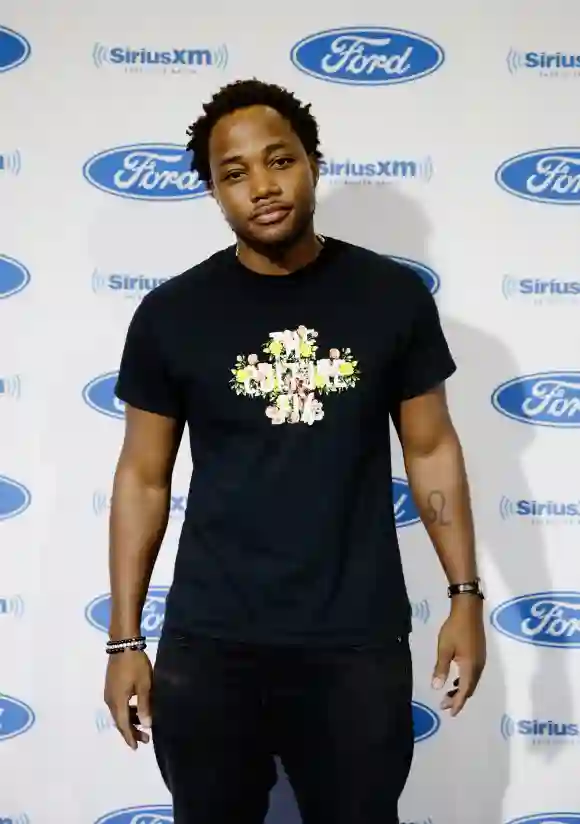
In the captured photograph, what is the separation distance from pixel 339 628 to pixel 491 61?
1.13 meters

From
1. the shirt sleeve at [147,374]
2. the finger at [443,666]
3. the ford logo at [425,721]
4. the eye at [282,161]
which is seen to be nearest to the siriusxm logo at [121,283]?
the shirt sleeve at [147,374]

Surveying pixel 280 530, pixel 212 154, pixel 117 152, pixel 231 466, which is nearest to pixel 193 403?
pixel 231 466

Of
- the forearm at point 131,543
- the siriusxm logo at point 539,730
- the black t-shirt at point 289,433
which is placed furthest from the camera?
the siriusxm logo at point 539,730

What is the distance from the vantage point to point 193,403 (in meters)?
1.17

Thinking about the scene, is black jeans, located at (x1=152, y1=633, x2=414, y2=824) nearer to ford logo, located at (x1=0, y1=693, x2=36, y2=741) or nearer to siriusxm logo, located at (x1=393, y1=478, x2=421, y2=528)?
siriusxm logo, located at (x1=393, y1=478, x2=421, y2=528)

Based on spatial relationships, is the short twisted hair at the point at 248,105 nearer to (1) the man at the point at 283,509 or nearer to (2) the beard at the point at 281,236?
(1) the man at the point at 283,509

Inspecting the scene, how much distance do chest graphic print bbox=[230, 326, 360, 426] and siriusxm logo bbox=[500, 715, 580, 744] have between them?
3.19 ft

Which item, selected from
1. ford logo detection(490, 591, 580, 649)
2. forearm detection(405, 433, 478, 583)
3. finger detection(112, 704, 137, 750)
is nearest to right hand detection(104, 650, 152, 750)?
finger detection(112, 704, 137, 750)

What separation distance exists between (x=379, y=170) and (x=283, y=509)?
0.81 meters

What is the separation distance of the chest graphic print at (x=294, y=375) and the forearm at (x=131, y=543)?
9.2 inches

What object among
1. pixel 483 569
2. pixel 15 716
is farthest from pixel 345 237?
pixel 15 716

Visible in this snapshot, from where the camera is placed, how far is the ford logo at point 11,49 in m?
1.64

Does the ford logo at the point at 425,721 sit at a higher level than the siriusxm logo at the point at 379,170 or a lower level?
lower

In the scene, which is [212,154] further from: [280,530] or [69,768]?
[69,768]
